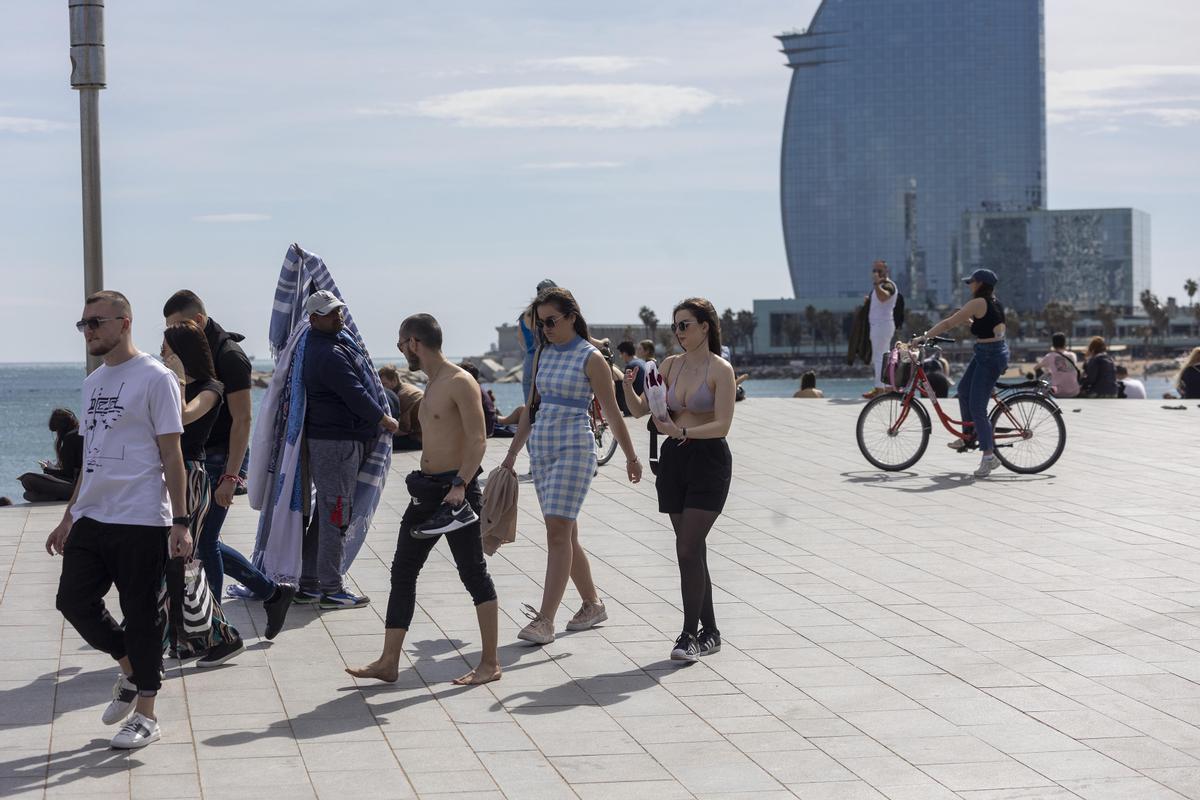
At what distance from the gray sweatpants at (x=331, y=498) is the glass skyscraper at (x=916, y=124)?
17181 centimetres

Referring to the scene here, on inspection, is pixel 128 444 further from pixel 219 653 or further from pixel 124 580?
pixel 219 653

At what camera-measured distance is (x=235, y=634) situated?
21.4 ft

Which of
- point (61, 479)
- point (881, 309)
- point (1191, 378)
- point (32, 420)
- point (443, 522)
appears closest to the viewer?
point (443, 522)

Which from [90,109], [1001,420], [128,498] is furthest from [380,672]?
[1001,420]

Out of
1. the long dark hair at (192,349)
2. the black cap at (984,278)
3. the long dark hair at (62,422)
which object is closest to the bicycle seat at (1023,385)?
the black cap at (984,278)

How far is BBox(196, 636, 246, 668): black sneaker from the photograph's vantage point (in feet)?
21.2

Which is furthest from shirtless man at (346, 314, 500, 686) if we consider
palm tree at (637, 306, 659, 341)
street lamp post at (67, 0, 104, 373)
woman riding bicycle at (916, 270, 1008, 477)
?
palm tree at (637, 306, 659, 341)

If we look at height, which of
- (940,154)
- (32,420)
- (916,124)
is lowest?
(32,420)

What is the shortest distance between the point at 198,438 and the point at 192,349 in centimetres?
40

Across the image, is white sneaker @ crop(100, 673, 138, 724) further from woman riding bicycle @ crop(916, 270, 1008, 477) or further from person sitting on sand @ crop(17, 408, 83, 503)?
woman riding bicycle @ crop(916, 270, 1008, 477)

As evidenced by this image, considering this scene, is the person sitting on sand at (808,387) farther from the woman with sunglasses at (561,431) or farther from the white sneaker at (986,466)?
the woman with sunglasses at (561,431)

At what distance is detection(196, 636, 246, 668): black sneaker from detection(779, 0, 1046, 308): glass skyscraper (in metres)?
173

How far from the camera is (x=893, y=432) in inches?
536

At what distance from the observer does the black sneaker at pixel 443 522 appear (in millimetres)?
6098
